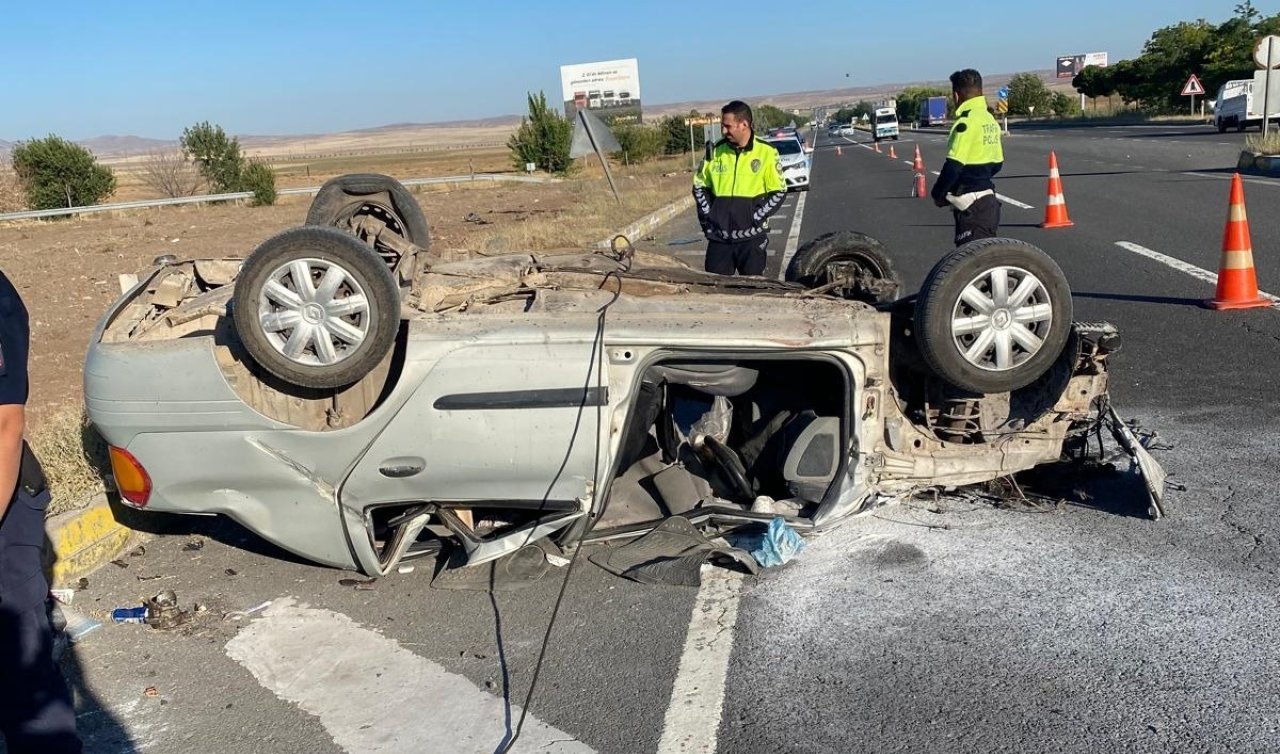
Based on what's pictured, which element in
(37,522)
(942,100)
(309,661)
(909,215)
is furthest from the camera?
(942,100)

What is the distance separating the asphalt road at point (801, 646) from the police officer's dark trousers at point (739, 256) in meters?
2.89

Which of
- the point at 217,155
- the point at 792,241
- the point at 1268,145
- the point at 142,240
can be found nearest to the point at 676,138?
the point at 217,155

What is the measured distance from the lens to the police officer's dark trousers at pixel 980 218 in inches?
305

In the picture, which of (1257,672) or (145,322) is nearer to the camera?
(1257,672)

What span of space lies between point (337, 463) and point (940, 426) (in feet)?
7.76

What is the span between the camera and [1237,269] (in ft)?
26.4

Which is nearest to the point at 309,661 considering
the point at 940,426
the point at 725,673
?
the point at 725,673

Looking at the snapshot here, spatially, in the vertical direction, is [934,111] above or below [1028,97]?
below

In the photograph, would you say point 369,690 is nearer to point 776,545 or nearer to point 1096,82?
point 776,545

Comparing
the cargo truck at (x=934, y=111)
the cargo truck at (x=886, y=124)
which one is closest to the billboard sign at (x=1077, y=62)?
the cargo truck at (x=934, y=111)

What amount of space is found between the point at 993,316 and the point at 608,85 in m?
49.5

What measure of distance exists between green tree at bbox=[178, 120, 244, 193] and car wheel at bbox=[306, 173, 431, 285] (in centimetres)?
3781

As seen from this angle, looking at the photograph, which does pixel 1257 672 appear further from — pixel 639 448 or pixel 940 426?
pixel 639 448

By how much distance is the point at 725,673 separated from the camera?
334cm
